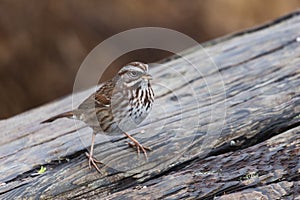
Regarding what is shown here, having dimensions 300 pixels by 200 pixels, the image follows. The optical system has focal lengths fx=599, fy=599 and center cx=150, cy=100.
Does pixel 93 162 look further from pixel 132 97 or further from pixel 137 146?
pixel 132 97

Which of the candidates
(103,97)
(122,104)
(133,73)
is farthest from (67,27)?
(133,73)

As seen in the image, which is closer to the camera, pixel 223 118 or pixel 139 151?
pixel 139 151

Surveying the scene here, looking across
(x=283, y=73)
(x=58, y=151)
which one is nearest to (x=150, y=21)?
(x=283, y=73)

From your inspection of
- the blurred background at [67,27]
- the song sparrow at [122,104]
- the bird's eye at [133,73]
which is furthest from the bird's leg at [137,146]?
the blurred background at [67,27]

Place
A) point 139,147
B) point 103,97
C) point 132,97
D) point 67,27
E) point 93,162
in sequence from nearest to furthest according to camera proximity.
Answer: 1. point 93,162
2. point 139,147
3. point 132,97
4. point 103,97
5. point 67,27

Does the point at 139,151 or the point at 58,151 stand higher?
the point at 58,151

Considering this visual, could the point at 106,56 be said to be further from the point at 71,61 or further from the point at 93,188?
the point at 93,188
